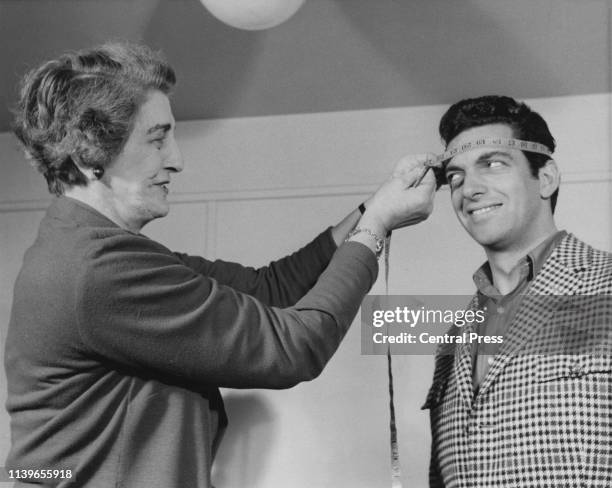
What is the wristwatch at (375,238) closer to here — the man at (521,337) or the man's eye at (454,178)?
the man at (521,337)

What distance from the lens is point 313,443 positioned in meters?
2.34

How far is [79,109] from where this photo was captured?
134 cm

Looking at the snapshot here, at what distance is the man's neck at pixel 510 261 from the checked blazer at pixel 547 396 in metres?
0.10

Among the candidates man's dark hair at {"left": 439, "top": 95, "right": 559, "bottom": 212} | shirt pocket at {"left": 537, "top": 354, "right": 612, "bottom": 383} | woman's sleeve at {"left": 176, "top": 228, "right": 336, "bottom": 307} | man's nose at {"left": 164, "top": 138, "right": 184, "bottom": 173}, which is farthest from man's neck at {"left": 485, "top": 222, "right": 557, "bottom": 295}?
man's nose at {"left": 164, "top": 138, "right": 184, "bottom": 173}

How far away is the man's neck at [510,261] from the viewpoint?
1750mm

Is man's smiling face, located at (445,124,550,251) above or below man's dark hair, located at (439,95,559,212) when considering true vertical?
below

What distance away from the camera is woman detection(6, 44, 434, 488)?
48.2 inches

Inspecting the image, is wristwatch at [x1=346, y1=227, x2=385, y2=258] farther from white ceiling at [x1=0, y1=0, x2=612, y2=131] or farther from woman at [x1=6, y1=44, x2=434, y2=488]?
white ceiling at [x1=0, y1=0, x2=612, y2=131]

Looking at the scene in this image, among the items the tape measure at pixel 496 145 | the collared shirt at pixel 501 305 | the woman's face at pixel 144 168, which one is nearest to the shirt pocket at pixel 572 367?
the collared shirt at pixel 501 305

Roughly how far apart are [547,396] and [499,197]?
1.39 ft

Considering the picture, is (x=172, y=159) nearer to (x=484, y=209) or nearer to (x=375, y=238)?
(x=375, y=238)

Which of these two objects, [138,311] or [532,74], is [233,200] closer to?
[532,74]

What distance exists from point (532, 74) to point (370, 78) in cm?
42

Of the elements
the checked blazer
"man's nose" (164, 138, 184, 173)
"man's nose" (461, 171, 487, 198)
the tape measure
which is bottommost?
the checked blazer
